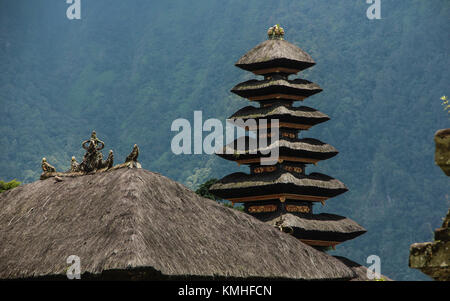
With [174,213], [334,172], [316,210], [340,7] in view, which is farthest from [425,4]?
[174,213]

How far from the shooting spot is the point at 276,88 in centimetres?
3400

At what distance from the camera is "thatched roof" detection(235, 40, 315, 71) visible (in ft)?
112

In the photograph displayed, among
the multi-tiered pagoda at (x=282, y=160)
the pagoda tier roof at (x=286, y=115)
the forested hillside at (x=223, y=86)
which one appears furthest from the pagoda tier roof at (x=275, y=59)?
the forested hillside at (x=223, y=86)

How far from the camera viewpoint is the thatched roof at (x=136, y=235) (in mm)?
16562

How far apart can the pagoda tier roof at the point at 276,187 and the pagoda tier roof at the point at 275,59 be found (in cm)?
459

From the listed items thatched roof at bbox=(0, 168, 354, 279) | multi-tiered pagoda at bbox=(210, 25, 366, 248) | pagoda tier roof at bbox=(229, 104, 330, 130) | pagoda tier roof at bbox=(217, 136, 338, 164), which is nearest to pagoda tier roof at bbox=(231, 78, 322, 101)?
multi-tiered pagoda at bbox=(210, 25, 366, 248)

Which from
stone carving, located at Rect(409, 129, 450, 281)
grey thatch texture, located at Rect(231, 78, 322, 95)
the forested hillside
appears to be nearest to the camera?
stone carving, located at Rect(409, 129, 450, 281)

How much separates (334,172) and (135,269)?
7115 centimetres

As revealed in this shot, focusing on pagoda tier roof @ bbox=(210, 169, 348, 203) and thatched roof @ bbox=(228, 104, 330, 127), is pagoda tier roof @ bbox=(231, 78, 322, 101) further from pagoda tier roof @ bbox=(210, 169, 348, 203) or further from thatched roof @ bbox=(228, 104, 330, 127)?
pagoda tier roof @ bbox=(210, 169, 348, 203)

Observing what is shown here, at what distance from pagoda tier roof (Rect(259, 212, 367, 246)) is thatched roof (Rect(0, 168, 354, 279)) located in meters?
9.00

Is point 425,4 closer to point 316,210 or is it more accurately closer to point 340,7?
point 340,7

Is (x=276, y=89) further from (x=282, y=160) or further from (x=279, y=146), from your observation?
(x=282, y=160)

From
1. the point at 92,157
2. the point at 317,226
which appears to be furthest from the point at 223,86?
the point at 92,157
